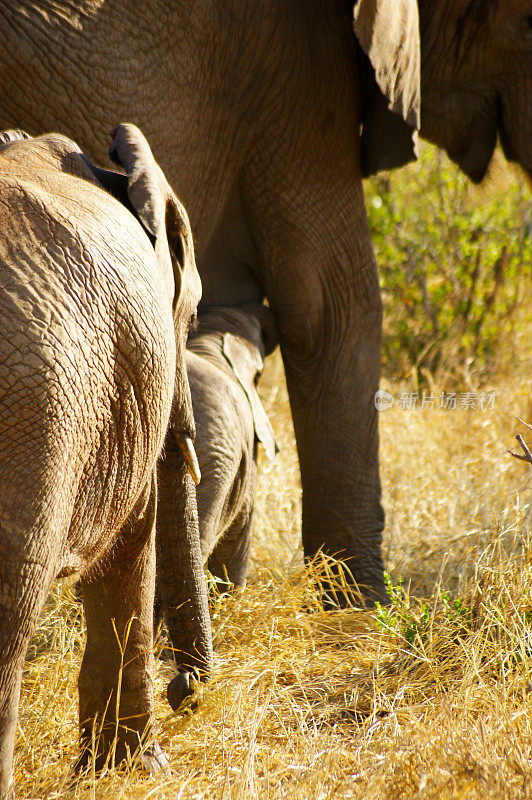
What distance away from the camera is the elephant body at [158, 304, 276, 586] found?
8.68ft

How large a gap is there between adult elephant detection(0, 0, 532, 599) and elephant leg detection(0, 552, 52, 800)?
1463 millimetres

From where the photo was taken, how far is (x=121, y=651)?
197 centimetres

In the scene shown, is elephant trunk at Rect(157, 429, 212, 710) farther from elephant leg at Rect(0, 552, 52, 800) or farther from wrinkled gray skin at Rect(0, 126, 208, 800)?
elephant leg at Rect(0, 552, 52, 800)

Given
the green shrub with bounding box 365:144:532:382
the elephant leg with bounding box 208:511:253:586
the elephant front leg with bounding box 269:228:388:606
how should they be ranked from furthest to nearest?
the green shrub with bounding box 365:144:532:382 → the elephant front leg with bounding box 269:228:388:606 → the elephant leg with bounding box 208:511:253:586

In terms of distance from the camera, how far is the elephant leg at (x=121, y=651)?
1.96 metres

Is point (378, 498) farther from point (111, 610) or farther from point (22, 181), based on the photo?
point (22, 181)

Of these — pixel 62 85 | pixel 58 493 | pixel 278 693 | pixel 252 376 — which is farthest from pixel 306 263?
pixel 58 493

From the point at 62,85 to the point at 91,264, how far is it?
1.21 meters

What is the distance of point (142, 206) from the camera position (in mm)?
1735

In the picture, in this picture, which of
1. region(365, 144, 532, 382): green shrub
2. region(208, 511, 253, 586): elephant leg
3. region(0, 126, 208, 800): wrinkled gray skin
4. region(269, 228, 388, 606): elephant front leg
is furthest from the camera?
region(365, 144, 532, 382): green shrub

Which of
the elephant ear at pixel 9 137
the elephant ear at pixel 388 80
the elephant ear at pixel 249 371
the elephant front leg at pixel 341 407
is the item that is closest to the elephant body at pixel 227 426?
the elephant ear at pixel 249 371

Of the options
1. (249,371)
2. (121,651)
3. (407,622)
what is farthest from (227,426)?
(121,651)

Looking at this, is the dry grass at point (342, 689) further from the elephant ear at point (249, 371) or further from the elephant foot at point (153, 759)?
the elephant ear at point (249, 371)

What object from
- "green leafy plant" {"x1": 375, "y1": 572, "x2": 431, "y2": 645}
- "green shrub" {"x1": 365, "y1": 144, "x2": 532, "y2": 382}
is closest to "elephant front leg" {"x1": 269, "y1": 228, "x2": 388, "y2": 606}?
"green leafy plant" {"x1": 375, "y1": 572, "x2": 431, "y2": 645}
